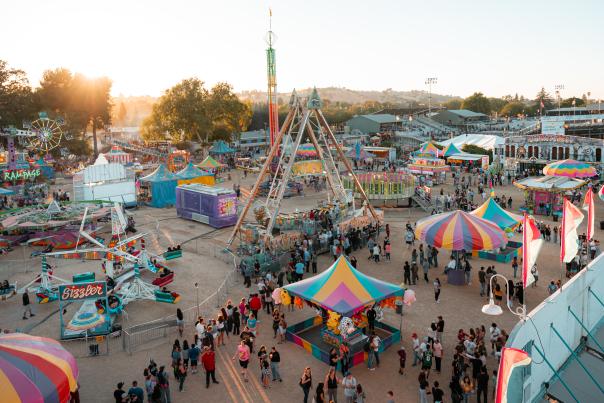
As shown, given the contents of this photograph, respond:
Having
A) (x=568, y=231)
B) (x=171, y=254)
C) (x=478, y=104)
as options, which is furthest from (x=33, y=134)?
(x=478, y=104)

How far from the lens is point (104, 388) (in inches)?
471

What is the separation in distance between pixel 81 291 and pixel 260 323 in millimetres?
5410

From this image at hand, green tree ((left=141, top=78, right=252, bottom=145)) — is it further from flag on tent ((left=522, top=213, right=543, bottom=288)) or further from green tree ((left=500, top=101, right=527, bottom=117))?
green tree ((left=500, top=101, right=527, bottom=117))

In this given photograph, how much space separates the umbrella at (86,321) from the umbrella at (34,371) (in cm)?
451

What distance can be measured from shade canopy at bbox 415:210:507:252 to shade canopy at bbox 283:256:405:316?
547cm

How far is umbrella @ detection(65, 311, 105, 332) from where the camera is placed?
14664 millimetres

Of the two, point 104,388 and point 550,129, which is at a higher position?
point 550,129

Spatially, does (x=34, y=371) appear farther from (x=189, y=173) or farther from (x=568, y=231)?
(x=189, y=173)

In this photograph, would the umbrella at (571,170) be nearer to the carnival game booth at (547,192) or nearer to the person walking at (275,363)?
the carnival game booth at (547,192)

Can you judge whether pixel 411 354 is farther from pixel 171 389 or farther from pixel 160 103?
pixel 160 103

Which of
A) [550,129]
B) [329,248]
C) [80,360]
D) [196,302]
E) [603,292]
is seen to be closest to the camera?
[80,360]

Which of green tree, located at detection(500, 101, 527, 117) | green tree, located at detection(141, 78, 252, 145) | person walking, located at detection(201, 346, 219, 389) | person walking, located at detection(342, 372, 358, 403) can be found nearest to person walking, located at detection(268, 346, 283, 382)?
person walking, located at detection(201, 346, 219, 389)

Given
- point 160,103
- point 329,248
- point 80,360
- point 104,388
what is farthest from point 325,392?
point 160,103

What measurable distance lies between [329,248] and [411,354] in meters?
10.2
